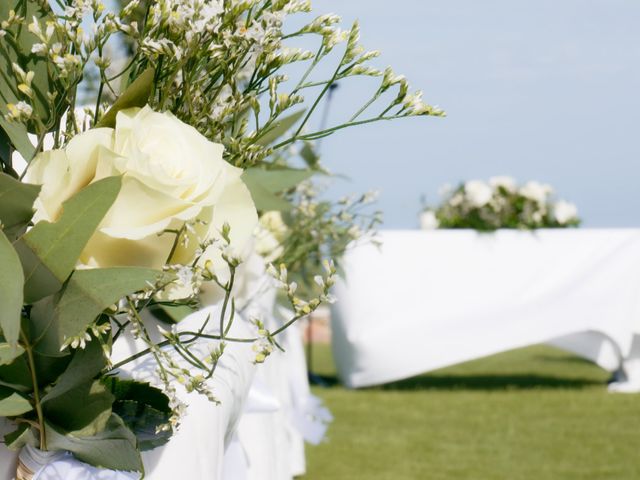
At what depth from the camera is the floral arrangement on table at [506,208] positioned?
8.20 metres

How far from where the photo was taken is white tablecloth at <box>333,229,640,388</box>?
7719 millimetres

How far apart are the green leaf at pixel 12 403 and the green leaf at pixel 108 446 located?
0.11 feet

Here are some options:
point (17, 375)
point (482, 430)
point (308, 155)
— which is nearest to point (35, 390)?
point (17, 375)

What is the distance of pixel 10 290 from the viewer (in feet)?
2.51

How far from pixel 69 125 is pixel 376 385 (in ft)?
25.1

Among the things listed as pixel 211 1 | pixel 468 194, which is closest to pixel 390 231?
pixel 468 194

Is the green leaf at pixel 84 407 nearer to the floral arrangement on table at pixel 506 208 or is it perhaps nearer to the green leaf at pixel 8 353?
the green leaf at pixel 8 353

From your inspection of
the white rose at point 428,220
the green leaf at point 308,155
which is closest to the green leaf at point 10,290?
the green leaf at point 308,155

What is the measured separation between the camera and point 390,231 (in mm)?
8156

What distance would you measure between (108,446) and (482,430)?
5371 mm

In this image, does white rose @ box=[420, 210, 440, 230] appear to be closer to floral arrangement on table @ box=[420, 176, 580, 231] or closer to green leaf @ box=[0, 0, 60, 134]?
floral arrangement on table @ box=[420, 176, 580, 231]

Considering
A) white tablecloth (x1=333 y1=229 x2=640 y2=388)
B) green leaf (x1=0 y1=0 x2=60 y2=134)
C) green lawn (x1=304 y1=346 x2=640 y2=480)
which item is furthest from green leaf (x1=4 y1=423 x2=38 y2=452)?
white tablecloth (x1=333 y1=229 x2=640 y2=388)

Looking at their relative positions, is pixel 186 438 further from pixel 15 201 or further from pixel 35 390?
pixel 15 201

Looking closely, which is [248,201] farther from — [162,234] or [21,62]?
[21,62]
